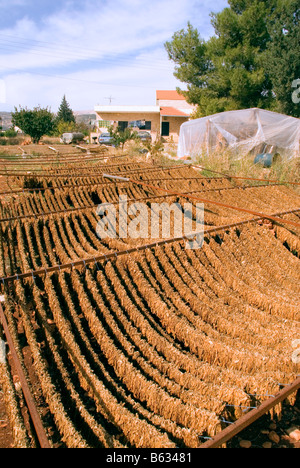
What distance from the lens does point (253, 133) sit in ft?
42.4

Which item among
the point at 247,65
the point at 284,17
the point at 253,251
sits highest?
the point at 284,17

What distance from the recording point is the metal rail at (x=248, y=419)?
65.2 inches

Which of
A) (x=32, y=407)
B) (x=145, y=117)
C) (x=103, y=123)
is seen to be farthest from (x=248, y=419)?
(x=103, y=123)

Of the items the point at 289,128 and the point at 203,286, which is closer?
the point at 203,286

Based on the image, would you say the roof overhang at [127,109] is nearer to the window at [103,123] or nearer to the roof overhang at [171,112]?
the roof overhang at [171,112]

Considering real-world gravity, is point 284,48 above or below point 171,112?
above

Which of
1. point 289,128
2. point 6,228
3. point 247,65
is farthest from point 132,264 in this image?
point 247,65

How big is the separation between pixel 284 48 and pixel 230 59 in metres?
2.36

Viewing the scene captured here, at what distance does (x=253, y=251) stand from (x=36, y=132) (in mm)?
22135

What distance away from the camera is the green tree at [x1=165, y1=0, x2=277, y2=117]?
15711 mm

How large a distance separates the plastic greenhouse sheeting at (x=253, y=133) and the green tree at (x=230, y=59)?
3.63 metres

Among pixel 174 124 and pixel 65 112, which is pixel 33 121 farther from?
pixel 65 112

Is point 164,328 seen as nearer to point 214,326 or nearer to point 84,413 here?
point 214,326

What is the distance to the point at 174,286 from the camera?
11.5ft
